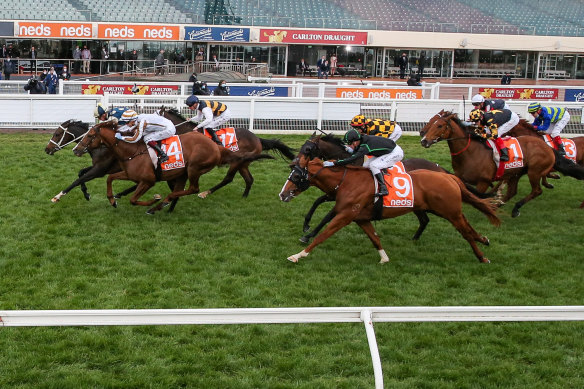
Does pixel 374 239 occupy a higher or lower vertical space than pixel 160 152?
lower

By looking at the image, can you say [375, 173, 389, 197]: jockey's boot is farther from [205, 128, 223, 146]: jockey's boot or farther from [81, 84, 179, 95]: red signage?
[81, 84, 179, 95]: red signage

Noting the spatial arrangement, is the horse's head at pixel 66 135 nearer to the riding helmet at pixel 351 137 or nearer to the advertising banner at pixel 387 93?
the riding helmet at pixel 351 137

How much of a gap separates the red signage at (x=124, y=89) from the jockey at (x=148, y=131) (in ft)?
32.5

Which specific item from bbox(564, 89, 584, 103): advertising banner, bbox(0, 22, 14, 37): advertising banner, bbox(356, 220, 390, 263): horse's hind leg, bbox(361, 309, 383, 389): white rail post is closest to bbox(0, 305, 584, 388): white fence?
bbox(361, 309, 383, 389): white rail post

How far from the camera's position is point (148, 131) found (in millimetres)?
9039

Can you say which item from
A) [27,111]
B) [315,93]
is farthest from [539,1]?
[27,111]

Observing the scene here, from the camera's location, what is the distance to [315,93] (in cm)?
2027

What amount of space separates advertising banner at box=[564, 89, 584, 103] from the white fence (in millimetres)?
20148

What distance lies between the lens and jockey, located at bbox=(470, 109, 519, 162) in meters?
9.38

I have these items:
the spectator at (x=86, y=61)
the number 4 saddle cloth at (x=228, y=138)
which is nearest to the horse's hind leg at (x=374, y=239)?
the number 4 saddle cloth at (x=228, y=138)

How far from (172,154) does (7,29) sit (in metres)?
24.1

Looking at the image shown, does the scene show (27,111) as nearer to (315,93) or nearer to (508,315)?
(315,93)

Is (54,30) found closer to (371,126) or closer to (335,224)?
(371,126)

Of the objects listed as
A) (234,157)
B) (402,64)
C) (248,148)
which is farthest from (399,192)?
(402,64)
